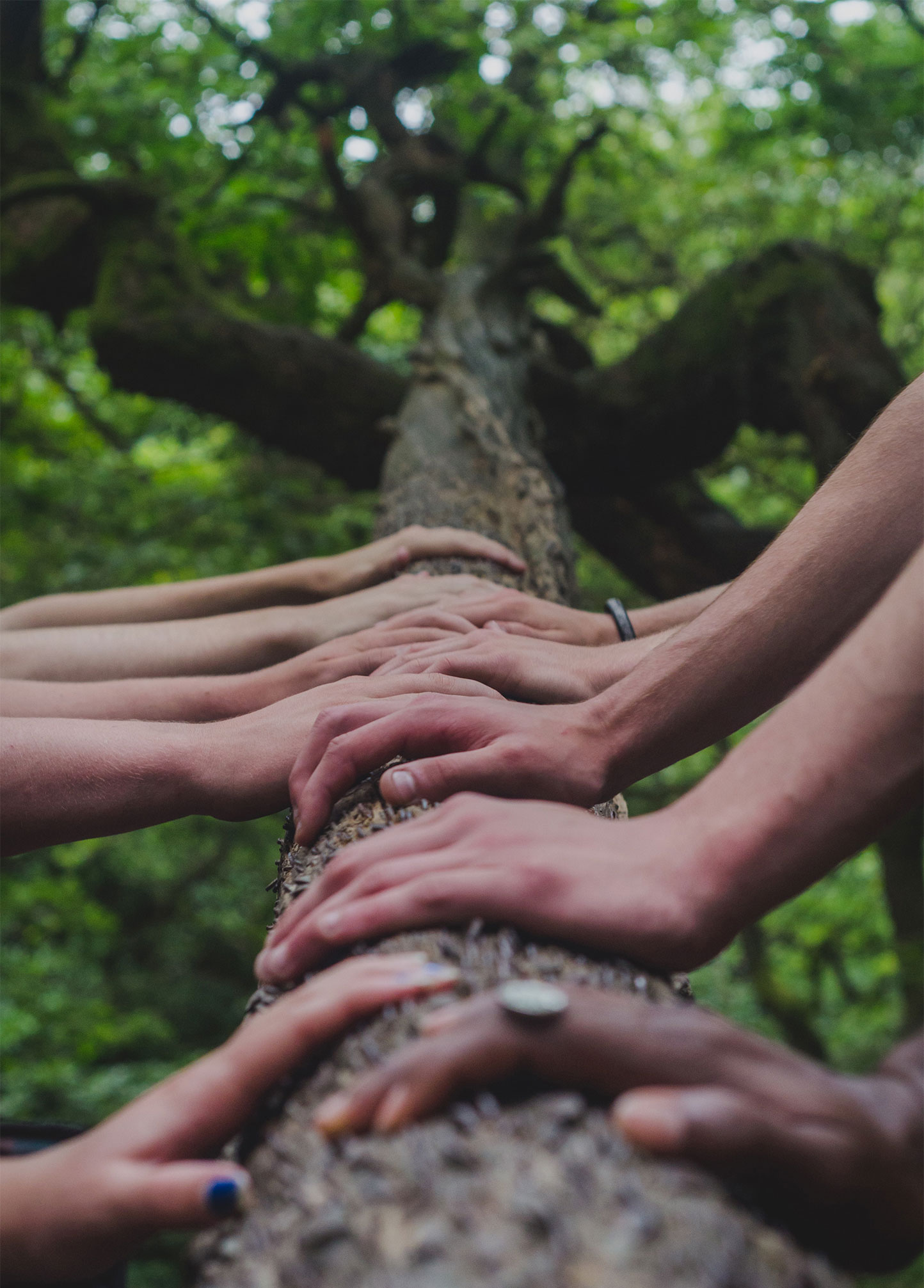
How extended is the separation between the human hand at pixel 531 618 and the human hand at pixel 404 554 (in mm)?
400

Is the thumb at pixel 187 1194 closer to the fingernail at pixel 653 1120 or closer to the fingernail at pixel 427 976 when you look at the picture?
the fingernail at pixel 427 976

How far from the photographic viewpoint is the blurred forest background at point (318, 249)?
6137 millimetres

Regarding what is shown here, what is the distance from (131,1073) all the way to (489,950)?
7.79 m

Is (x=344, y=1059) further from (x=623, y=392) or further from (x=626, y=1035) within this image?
(x=623, y=392)

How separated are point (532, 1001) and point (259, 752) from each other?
3.34ft

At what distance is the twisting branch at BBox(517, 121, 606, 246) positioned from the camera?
17.2 feet

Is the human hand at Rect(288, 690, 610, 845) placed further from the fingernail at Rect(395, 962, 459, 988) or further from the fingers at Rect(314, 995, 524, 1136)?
the fingers at Rect(314, 995, 524, 1136)

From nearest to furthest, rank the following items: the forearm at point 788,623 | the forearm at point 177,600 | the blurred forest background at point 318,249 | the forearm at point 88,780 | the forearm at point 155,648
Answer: the forearm at point 788,623, the forearm at point 88,780, the forearm at point 155,648, the forearm at point 177,600, the blurred forest background at point 318,249

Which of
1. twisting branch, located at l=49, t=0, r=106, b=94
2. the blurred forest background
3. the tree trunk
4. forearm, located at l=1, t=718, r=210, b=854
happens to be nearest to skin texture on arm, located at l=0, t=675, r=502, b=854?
forearm, located at l=1, t=718, r=210, b=854

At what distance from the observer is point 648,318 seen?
8.05 m

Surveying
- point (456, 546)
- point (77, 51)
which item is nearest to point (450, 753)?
point (456, 546)

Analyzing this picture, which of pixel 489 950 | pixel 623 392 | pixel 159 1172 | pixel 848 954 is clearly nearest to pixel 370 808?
pixel 489 950

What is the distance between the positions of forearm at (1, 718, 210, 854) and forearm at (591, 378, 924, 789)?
80cm

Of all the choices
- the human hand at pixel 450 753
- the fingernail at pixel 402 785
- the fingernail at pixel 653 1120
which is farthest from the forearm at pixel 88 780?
the fingernail at pixel 653 1120
